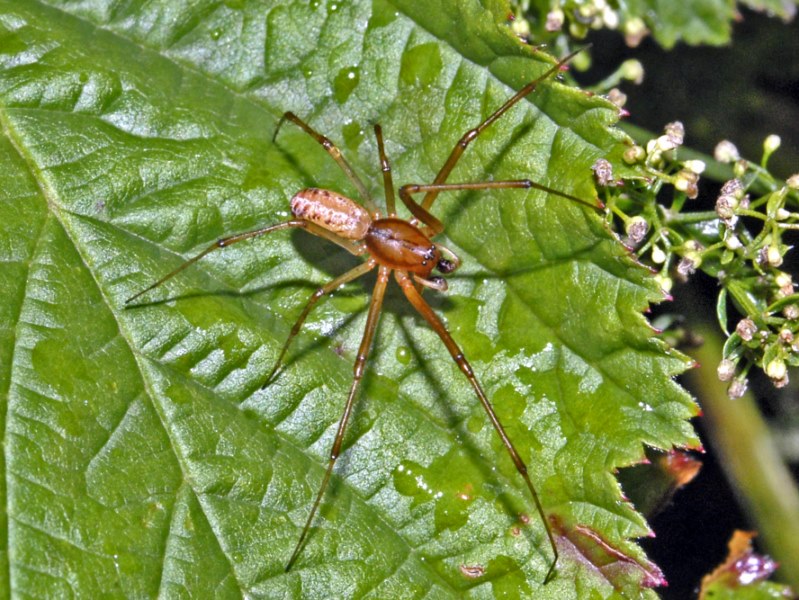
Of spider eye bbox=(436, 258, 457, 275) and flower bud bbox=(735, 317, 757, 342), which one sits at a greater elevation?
spider eye bbox=(436, 258, 457, 275)

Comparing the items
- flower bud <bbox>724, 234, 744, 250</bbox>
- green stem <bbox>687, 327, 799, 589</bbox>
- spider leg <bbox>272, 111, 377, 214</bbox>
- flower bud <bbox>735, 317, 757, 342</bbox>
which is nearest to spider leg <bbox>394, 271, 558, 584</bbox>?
spider leg <bbox>272, 111, 377, 214</bbox>

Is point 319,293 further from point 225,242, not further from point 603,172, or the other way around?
point 603,172

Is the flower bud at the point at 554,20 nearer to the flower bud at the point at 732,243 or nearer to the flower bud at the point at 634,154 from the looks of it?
the flower bud at the point at 634,154

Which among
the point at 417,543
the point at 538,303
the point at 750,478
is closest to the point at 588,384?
the point at 538,303

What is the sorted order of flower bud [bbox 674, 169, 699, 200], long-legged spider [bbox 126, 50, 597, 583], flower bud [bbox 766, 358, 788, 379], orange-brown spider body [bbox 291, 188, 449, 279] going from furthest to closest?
orange-brown spider body [bbox 291, 188, 449, 279]
long-legged spider [bbox 126, 50, 597, 583]
flower bud [bbox 674, 169, 699, 200]
flower bud [bbox 766, 358, 788, 379]

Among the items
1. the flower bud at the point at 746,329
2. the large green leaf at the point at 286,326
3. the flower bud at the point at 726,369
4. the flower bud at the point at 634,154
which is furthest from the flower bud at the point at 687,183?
the flower bud at the point at 726,369

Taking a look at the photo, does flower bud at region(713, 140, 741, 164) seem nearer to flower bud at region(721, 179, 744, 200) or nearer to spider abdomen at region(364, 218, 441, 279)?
flower bud at region(721, 179, 744, 200)

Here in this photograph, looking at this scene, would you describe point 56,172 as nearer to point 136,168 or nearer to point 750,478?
point 136,168
